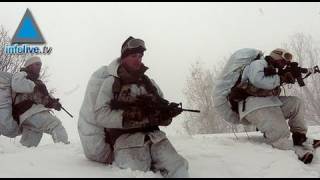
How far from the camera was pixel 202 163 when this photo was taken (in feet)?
15.6

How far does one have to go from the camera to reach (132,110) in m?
4.14

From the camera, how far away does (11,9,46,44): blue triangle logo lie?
12.7 m

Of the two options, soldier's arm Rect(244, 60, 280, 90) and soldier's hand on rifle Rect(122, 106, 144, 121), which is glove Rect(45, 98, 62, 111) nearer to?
soldier's hand on rifle Rect(122, 106, 144, 121)

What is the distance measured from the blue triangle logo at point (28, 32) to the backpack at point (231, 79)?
27.5 feet

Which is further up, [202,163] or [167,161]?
[167,161]

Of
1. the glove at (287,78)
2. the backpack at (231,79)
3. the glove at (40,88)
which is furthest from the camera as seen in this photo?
the glove at (40,88)

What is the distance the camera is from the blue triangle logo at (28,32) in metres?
12.7

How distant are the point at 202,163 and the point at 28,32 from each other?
31.8ft

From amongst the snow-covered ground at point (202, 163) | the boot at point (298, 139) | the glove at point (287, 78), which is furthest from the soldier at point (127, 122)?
the boot at point (298, 139)

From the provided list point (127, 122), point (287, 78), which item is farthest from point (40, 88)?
point (287, 78)

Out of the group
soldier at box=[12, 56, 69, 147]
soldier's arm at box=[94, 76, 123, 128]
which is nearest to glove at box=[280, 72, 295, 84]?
soldier's arm at box=[94, 76, 123, 128]

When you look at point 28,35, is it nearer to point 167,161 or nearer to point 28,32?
point 28,32

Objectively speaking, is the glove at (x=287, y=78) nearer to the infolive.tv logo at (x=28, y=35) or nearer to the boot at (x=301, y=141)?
the boot at (x=301, y=141)

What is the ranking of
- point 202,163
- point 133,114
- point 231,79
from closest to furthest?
point 133,114 → point 202,163 → point 231,79
